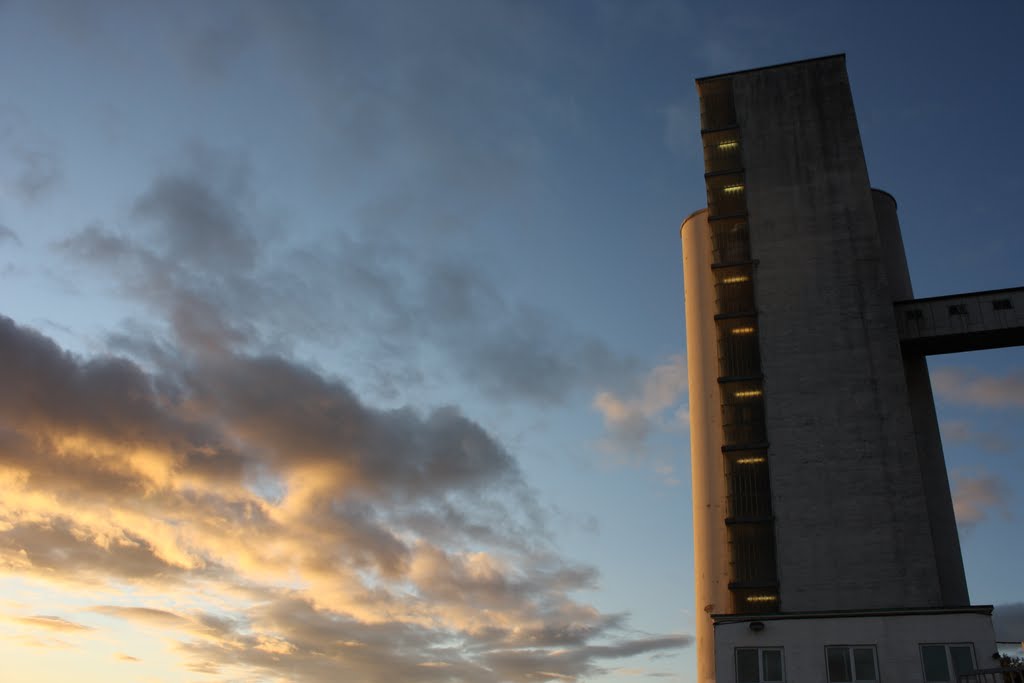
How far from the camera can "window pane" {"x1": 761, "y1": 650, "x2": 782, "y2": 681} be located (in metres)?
39.8

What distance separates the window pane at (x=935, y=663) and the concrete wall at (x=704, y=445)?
17792mm

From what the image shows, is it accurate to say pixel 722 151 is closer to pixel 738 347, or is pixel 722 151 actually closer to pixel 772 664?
pixel 738 347

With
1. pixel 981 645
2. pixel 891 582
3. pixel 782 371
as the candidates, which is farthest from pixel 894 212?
pixel 981 645

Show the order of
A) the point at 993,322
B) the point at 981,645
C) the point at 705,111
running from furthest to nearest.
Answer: the point at 705,111 → the point at 993,322 → the point at 981,645

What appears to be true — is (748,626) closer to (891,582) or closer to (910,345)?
(891,582)

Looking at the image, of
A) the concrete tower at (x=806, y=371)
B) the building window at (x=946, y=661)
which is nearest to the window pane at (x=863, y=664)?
the building window at (x=946, y=661)

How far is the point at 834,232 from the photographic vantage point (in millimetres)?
59281

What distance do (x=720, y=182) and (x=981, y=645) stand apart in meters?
38.8

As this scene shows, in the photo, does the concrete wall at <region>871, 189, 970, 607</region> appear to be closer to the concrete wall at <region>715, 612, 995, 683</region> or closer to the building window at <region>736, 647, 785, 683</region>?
the concrete wall at <region>715, 612, 995, 683</region>

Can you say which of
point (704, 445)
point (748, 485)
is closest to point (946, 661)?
point (748, 485)

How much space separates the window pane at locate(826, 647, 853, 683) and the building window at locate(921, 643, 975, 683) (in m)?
3.38

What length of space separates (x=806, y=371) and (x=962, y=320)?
12.0m

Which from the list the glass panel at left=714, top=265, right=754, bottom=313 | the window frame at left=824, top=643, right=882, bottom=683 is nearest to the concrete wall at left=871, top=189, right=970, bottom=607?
the glass panel at left=714, top=265, right=754, bottom=313

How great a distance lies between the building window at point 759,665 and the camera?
39.9 m
